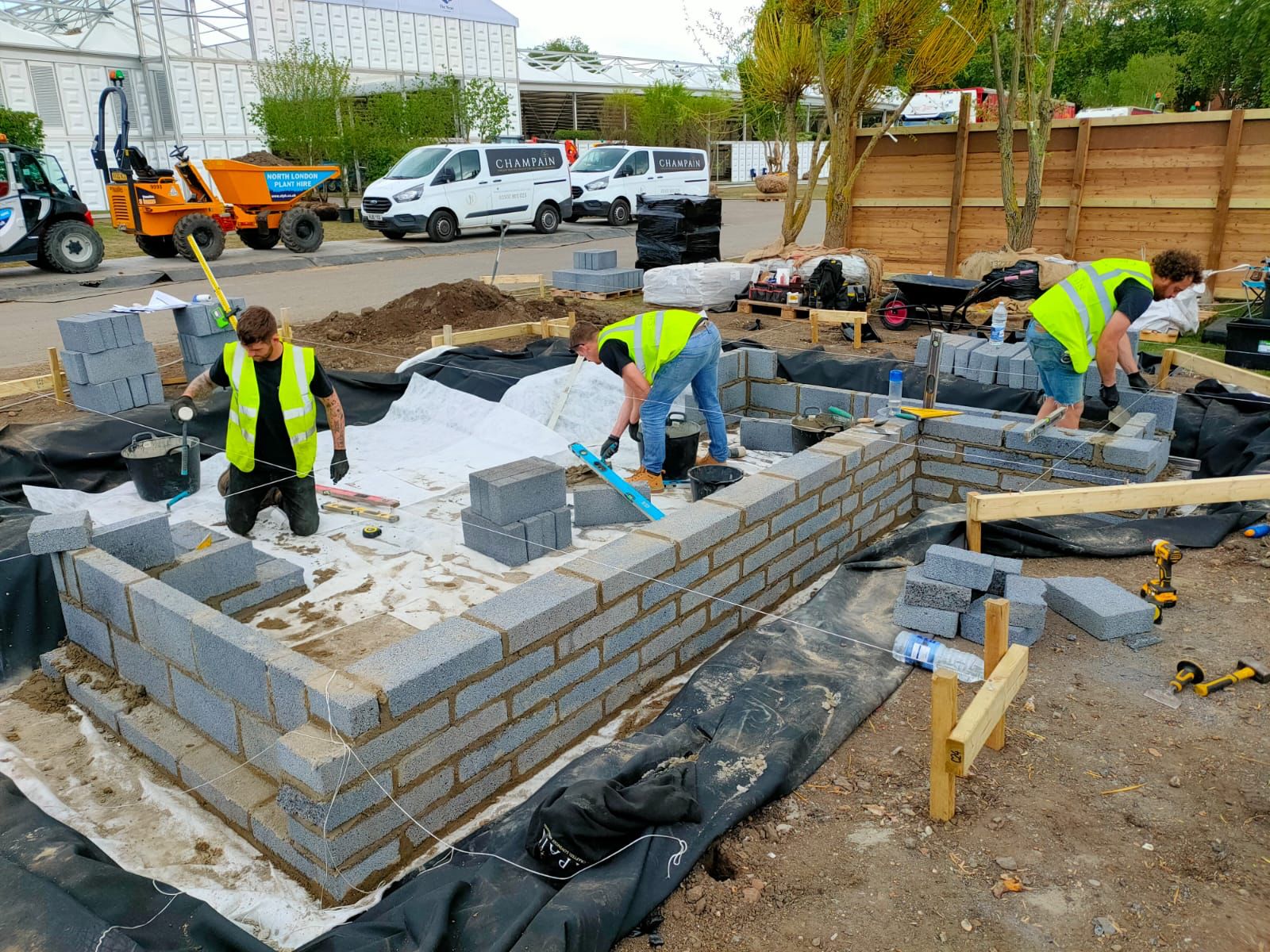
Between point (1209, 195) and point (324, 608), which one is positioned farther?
point (1209, 195)

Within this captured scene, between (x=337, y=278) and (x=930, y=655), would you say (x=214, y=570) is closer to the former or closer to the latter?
(x=930, y=655)

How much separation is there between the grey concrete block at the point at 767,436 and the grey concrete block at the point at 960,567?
115 inches

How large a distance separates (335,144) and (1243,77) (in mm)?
30133

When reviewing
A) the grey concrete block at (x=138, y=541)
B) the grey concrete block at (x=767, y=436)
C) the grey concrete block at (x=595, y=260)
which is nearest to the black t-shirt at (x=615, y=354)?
the grey concrete block at (x=767, y=436)

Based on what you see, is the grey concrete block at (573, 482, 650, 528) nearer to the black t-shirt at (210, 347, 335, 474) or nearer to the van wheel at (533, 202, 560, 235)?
the black t-shirt at (210, 347, 335, 474)

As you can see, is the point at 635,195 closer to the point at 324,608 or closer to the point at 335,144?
the point at 335,144

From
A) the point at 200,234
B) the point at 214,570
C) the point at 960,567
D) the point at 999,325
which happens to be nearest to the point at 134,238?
the point at 200,234

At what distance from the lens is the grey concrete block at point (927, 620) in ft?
15.4

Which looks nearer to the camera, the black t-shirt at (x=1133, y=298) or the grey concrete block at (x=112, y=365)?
the black t-shirt at (x=1133, y=298)

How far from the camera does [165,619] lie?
4.02m

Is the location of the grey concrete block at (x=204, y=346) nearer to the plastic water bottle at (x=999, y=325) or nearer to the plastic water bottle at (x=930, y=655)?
the plastic water bottle at (x=930, y=655)

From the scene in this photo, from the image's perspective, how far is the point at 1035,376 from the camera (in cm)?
792

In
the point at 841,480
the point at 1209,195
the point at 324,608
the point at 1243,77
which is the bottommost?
the point at 324,608

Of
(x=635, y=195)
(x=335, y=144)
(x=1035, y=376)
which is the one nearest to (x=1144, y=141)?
(x=1035, y=376)
